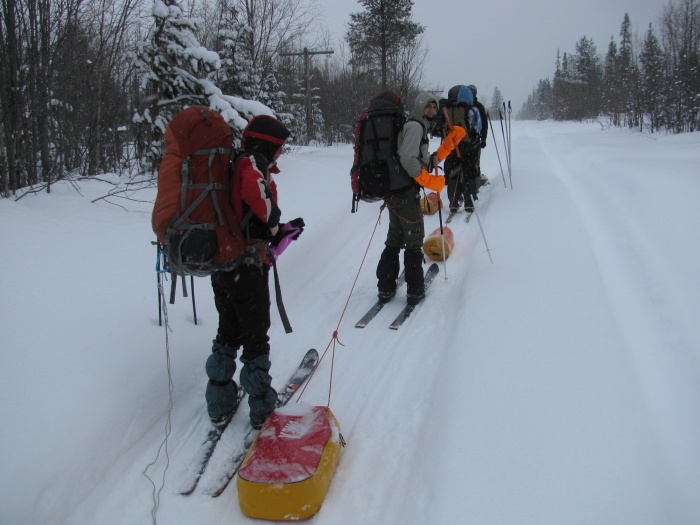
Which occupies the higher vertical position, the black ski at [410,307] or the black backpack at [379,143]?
the black backpack at [379,143]

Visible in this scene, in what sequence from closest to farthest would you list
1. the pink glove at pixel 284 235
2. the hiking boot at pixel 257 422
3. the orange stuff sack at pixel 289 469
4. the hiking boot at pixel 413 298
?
the orange stuff sack at pixel 289 469, the pink glove at pixel 284 235, the hiking boot at pixel 257 422, the hiking boot at pixel 413 298

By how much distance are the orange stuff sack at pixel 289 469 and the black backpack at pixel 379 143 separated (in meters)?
2.61

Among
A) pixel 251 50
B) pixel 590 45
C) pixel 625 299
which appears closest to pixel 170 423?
pixel 625 299

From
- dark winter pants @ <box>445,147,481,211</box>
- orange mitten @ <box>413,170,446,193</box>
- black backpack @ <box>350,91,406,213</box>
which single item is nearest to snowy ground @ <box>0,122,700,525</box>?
orange mitten @ <box>413,170,446,193</box>

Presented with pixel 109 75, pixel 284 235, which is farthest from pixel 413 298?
pixel 109 75

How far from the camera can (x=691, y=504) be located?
81.3 inches

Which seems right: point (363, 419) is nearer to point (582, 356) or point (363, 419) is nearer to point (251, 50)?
point (582, 356)

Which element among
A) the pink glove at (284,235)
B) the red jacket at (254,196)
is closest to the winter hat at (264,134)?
the red jacket at (254,196)

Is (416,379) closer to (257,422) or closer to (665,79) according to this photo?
(257,422)

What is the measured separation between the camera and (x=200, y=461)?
2783 mm

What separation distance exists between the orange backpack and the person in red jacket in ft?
0.46

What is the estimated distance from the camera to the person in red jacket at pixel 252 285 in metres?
2.68

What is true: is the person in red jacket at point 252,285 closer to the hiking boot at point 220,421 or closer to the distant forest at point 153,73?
the hiking boot at point 220,421

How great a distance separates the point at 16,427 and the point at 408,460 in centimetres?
241
